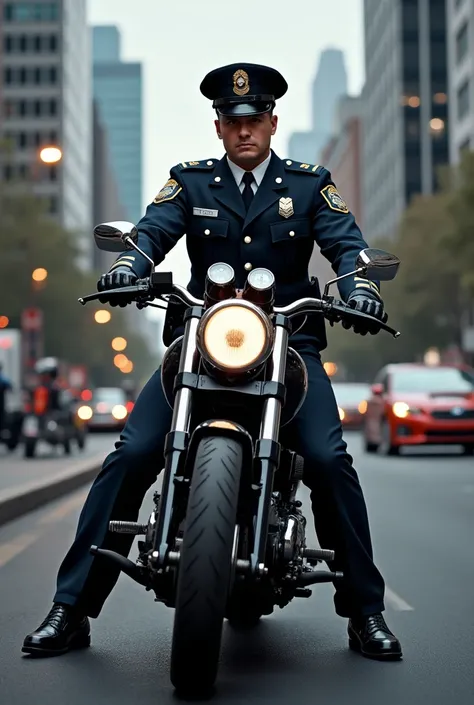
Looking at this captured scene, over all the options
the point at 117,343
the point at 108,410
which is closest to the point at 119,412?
the point at 108,410

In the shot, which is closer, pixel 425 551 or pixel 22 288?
pixel 425 551

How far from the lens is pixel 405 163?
11288 centimetres

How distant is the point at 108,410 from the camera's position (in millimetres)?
41469

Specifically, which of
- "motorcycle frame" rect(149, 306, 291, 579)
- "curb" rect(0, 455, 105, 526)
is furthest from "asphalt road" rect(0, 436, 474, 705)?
"curb" rect(0, 455, 105, 526)

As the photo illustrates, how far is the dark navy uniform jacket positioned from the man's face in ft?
0.42

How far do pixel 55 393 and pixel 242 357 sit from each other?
817 inches

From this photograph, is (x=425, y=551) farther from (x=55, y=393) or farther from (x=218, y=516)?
(x=55, y=393)

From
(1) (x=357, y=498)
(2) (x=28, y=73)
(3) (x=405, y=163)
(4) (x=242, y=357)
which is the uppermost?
(2) (x=28, y=73)

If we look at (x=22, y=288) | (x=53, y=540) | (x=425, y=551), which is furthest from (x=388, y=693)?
(x=22, y=288)

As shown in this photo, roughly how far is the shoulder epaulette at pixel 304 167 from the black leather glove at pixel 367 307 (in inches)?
24.8

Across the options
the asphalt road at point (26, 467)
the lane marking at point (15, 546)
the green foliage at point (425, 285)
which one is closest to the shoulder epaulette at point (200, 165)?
the lane marking at point (15, 546)

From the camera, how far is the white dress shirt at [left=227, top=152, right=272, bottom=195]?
17.4ft

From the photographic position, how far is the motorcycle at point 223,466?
417cm

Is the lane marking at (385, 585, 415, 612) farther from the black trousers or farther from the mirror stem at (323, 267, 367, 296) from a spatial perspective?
the mirror stem at (323, 267, 367, 296)
